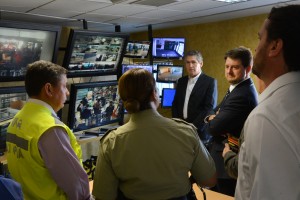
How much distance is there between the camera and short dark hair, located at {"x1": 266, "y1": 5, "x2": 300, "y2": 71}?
927 mm

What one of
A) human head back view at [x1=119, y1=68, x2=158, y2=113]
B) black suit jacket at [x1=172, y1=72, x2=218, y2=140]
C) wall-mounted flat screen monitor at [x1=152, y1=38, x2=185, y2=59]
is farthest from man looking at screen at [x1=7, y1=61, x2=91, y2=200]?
wall-mounted flat screen monitor at [x1=152, y1=38, x2=185, y2=59]

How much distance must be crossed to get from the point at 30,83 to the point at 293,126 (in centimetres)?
129

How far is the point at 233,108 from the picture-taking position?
6.91ft

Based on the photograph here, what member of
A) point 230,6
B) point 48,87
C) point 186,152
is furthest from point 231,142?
point 230,6

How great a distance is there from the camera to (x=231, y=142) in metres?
1.55

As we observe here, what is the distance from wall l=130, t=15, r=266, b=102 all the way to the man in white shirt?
4295 millimetres

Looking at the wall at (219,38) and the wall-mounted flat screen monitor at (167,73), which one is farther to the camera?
the wall-mounted flat screen monitor at (167,73)

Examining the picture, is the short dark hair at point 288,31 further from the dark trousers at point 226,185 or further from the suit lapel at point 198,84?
the suit lapel at point 198,84

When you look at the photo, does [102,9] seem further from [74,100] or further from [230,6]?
[74,100]

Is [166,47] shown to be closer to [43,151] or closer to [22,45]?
[22,45]

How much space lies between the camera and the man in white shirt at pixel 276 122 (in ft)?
2.74

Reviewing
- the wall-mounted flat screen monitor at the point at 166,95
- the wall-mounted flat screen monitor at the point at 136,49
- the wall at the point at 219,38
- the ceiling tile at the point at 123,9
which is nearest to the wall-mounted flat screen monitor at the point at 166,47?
the wall at the point at 219,38

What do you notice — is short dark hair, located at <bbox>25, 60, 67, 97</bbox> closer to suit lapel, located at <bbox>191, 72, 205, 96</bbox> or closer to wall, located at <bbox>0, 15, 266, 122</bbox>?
suit lapel, located at <bbox>191, 72, 205, 96</bbox>

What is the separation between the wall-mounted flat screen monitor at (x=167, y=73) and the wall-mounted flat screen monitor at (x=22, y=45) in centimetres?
297
